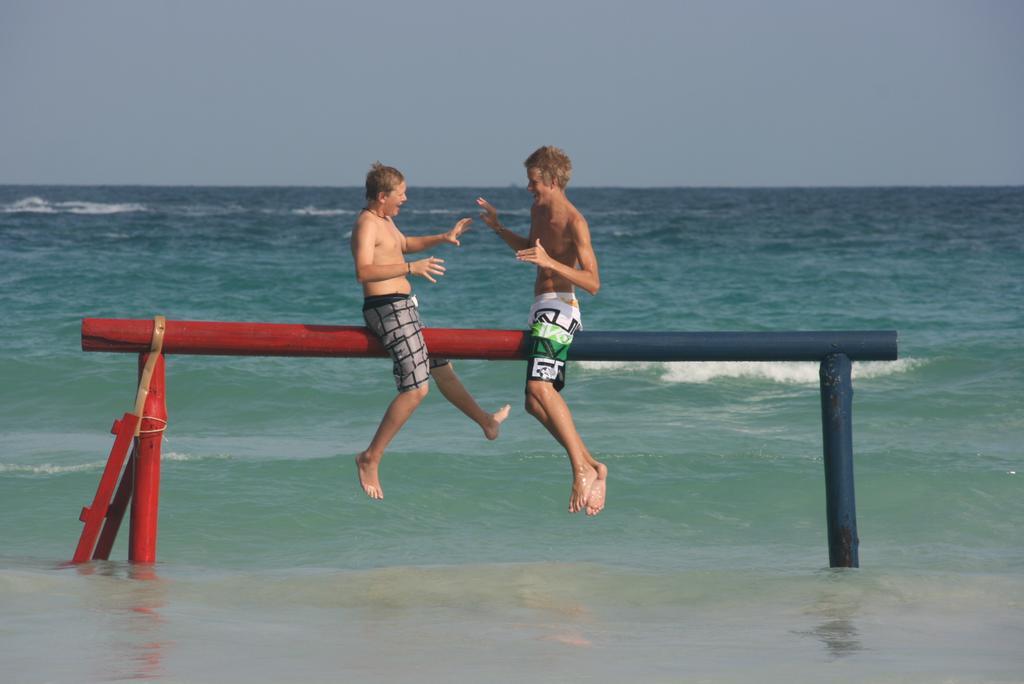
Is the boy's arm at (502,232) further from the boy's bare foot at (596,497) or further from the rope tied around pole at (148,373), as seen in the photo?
the rope tied around pole at (148,373)

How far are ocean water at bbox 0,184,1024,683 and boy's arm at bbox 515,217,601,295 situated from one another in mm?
1233

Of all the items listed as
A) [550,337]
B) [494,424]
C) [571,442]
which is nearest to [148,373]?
[494,424]

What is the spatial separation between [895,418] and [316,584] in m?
8.11

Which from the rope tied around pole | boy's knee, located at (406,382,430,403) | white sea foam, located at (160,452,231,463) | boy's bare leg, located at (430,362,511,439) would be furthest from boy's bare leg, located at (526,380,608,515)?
white sea foam, located at (160,452,231,463)

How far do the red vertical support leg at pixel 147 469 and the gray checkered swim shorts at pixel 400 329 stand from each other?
92 cm

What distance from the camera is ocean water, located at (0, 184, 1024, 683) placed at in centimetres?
405

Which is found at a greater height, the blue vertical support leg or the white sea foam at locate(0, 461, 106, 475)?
the blue vertical support leg

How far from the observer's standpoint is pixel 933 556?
7.25 m

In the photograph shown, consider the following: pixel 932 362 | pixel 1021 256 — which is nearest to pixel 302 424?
pixel 932 362

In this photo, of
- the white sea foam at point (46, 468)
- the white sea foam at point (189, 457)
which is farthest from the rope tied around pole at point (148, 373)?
the white sea foam at point (189, 457)

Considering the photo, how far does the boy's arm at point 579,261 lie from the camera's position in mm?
5039

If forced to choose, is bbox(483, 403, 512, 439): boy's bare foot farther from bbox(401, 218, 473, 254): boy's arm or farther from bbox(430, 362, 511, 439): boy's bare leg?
bbox(401, 218, 473, 254): boy's arm

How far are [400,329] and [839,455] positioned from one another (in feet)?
6.30

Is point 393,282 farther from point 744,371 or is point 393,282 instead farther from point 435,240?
point 744,371
